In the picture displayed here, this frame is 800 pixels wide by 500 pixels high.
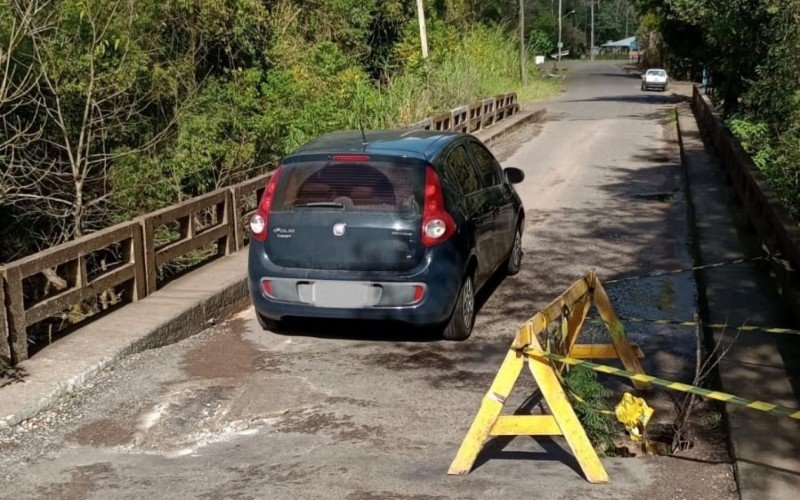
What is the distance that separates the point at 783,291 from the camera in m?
8.23

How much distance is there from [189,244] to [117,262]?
2.35 feet

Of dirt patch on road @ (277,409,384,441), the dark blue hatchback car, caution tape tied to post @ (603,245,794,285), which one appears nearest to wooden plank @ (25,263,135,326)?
the dark blue hatchback car

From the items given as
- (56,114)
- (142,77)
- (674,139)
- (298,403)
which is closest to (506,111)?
(674,139)

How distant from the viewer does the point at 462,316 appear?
26.1 ft

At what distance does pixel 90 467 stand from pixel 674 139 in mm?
21986

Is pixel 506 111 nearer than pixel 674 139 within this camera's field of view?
No

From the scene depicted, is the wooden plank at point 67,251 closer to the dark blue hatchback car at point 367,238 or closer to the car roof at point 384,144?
the dark blue hatchback car at point 367,238

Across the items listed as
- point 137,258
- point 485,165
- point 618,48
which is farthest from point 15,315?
point 618,48

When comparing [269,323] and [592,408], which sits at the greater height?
[592,408]

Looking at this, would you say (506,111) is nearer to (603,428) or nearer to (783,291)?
(783,291)

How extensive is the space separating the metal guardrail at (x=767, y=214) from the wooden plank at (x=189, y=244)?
552cm

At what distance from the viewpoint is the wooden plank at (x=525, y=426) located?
5180mm

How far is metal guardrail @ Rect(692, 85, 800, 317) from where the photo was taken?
791cm

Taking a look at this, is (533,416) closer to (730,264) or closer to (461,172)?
(461,172)
